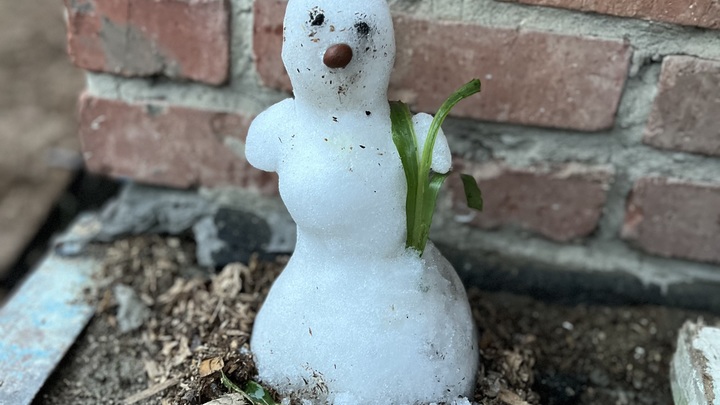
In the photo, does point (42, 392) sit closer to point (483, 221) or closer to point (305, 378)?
point (305, 378)

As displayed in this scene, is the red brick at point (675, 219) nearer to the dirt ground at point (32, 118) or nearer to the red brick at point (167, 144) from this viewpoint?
the red brick at point (167, 144)

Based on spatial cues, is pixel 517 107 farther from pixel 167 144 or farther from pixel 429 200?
pixel 167 144

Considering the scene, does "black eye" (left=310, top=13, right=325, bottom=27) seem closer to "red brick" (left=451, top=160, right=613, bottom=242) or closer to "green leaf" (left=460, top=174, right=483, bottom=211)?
"green leaf" (left=460, top=174, right=483, bottom=211)

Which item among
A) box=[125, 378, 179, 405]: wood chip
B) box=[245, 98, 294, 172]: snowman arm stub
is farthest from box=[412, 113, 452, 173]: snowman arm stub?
box=[125, 378, 179, 405]: wood chip

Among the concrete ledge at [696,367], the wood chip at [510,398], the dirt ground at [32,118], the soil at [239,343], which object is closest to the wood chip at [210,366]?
the soil at [239,343]

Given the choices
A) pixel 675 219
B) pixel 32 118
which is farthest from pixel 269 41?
pixel 32 118
